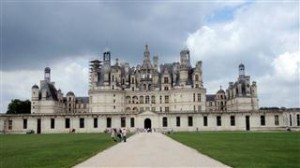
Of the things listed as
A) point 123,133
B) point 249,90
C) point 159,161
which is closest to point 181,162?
point 159,161

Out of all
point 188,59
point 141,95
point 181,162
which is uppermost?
point 188,59

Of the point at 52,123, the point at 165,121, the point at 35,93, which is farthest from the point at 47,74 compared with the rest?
the point at 165,121

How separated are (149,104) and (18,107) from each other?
1496 inches

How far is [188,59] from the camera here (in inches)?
4343

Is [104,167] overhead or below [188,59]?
below

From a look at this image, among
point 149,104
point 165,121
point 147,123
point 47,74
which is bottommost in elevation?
point 147,123

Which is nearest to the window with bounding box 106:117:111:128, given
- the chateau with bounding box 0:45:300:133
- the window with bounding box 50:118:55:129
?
the chateau with bounding box 0:45:300:133

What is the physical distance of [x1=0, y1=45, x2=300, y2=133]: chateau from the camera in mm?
92688

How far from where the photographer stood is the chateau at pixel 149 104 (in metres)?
92.7

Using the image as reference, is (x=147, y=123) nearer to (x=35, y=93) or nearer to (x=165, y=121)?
→ (x=165, y=121)

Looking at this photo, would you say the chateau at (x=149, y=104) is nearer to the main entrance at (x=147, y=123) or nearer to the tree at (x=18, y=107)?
the main entrance at (x=147, y=123)

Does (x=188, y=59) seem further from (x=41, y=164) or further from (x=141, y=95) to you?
(x=41, y=164)

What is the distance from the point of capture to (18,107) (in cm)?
12100

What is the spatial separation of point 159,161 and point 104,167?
3142mm
